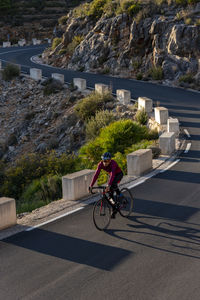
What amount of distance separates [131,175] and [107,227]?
14.9 feet

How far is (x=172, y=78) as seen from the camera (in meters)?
34.7

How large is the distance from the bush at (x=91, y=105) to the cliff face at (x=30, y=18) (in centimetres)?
5093

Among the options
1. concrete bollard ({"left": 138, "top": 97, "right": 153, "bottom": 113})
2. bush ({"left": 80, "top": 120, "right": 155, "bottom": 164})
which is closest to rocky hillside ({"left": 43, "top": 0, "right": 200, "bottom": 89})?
concrete bollard ({"left": 138, "top": 97, "right": 153, "bottom": 113})

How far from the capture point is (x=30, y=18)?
277 ft

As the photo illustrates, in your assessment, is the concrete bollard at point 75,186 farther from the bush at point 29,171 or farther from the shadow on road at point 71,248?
the bush at point 29,171

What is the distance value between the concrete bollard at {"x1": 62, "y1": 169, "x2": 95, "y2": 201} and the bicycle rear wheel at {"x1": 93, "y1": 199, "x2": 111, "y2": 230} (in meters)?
2.23

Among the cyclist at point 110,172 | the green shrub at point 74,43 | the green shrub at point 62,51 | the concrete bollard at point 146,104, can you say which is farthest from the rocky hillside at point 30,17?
the cyclist at point 110,172

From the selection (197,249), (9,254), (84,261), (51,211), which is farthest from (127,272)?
(51,211)

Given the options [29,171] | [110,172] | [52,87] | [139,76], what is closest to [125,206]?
[110,172]

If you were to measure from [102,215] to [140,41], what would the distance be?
31410 millimetres

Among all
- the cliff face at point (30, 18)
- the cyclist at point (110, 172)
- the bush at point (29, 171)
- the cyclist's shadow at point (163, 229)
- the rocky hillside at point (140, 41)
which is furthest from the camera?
the cliff face at point (30, 18)

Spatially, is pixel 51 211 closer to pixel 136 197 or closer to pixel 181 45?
pixel 136 197

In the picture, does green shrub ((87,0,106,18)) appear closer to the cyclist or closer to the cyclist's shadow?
the cyclist's shadow

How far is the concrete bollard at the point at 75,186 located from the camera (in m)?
11.7
